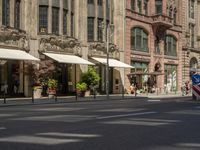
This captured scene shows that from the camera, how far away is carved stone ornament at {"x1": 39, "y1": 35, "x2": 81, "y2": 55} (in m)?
36.1

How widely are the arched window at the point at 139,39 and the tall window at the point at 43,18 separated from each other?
535 inches

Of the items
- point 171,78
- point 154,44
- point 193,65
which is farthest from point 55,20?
point 193,65

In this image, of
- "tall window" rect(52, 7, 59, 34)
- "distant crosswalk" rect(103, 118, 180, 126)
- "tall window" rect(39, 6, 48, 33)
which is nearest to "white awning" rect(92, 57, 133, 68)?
"tall window" rect(52, 7, 59, 34)

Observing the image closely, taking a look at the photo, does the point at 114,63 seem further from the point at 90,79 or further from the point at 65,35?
the point at 65,35

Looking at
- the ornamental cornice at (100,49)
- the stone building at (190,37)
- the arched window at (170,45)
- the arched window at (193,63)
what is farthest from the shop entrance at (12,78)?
the arched window at (193,63)

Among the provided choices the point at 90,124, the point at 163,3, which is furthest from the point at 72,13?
the point at 90,124

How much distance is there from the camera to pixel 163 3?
52188mm

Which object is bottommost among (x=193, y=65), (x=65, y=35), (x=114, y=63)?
(x=114, y=63)

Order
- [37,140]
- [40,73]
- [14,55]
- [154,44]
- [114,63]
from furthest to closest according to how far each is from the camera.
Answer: [154,44] < [114,63] < [40,73] < [14,55] < [37,140]

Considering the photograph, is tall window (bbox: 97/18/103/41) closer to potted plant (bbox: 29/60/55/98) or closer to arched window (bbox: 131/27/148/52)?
arched window (bbox: 131/27/148/52)

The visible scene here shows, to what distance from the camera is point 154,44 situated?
170 ft

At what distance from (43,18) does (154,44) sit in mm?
19189

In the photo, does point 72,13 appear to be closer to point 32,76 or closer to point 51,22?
point 51,22

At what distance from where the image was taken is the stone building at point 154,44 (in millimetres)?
47281
